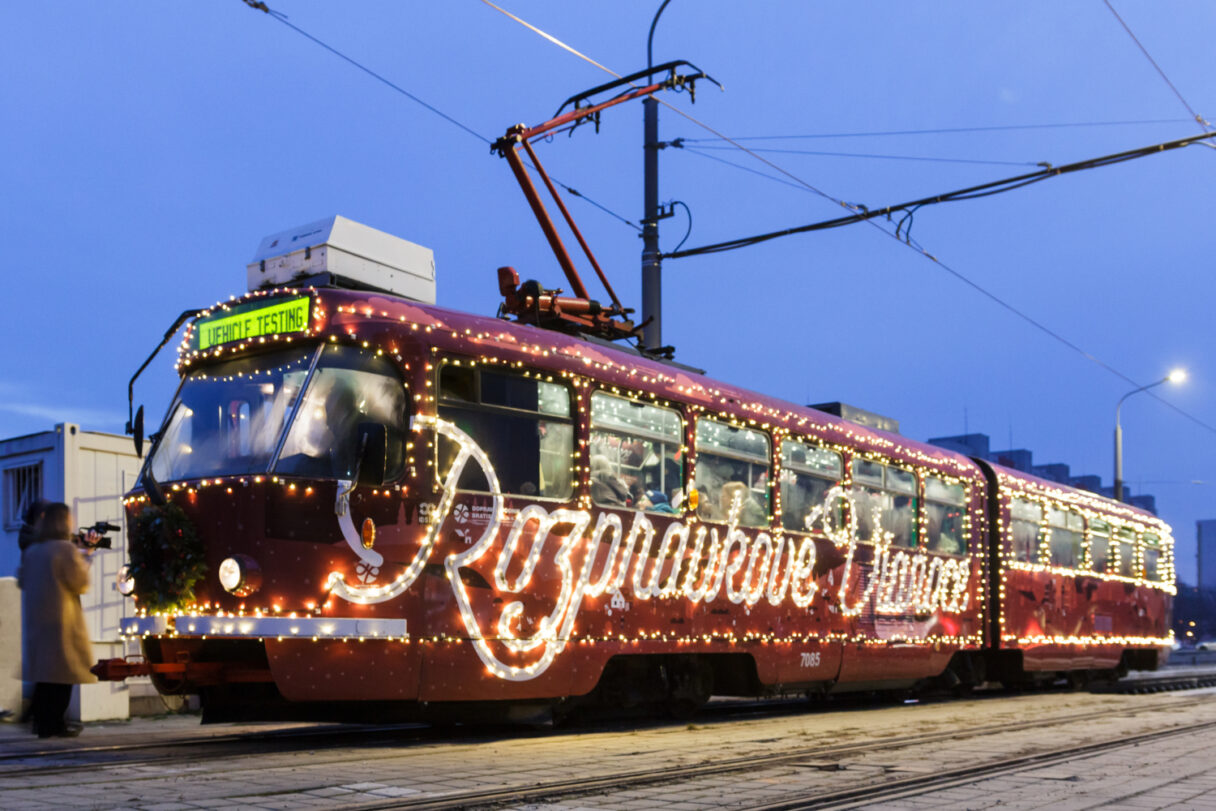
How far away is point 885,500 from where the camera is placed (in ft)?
47.8

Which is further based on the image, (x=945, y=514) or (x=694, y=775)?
(x=945, y=514)

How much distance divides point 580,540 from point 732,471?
2393 mm

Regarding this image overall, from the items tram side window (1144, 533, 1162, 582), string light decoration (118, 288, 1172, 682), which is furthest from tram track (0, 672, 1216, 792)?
tram side window (1144, 533, 1162, 582)

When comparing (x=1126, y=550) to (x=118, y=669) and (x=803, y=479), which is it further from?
(x=118, y=669)

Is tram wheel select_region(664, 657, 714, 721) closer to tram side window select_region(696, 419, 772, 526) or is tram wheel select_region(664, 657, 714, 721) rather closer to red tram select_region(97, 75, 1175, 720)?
red tram select_region(97, 75, 1175, 720)

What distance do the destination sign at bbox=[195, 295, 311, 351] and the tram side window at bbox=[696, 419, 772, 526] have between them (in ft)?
13.2

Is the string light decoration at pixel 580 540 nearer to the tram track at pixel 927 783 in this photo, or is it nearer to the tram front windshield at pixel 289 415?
the tram front windshield at pixel 289 415

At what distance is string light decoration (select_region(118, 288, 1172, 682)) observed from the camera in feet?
28.8

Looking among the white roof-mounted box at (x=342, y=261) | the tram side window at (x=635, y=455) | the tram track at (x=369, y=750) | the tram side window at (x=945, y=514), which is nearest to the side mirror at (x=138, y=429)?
the white roof-mounted box at (x=342, y=261)

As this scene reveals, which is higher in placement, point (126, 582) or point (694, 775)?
point (126, 582)

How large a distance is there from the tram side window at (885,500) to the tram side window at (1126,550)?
294 inches

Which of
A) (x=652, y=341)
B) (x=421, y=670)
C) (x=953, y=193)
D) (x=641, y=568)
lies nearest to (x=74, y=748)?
(x=421, y=670)

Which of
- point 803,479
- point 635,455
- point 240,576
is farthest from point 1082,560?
point 240,576

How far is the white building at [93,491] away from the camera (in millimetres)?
12820
